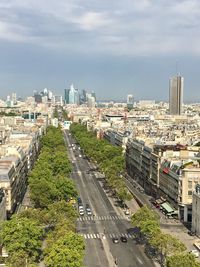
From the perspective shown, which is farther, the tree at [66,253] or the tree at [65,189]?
the tree at [65,189]

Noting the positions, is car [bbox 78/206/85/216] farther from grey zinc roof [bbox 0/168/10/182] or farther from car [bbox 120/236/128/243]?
car [bbox 120/236/128/243]

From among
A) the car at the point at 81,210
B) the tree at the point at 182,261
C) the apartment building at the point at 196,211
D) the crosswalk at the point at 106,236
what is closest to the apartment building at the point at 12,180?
the car at the point at 81,210

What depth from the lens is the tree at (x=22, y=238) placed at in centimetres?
6956

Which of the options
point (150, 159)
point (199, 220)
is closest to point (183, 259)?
point (199, 220)

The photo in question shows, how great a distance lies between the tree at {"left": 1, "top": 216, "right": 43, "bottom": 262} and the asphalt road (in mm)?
8886

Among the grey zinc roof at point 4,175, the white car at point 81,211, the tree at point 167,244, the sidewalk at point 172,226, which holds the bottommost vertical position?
the sidewalk at point 172,226

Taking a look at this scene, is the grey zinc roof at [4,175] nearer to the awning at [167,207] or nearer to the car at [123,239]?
the car at [123,239]

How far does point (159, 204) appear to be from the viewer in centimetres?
11388

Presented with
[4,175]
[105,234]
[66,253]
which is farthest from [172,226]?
[66,253]

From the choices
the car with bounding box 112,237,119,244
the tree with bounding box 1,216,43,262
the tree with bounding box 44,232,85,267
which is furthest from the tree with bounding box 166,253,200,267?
the car with bounding box 112,237,119,244

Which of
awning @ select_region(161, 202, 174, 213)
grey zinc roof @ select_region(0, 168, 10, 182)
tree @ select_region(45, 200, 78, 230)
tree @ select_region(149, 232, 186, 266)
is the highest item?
grey zinc roof @ select_region(0, 168, 10, 182)

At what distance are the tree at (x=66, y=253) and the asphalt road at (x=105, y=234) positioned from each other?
1049 cm

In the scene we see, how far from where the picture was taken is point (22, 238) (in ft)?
233

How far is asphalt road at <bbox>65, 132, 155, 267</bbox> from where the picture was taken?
76.6 m
